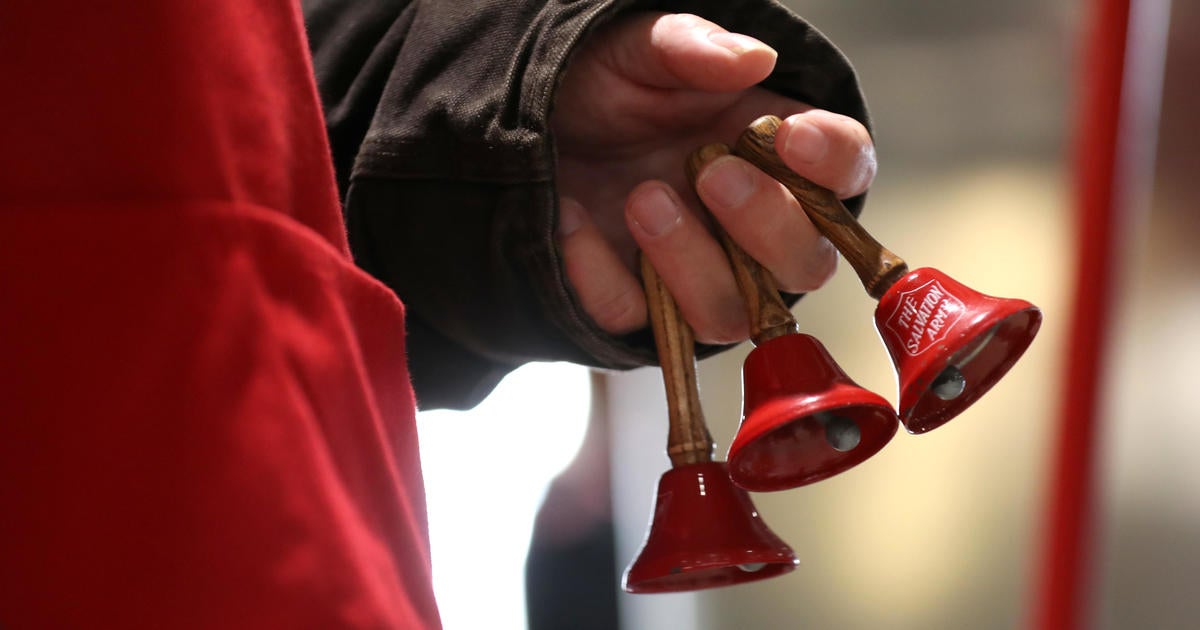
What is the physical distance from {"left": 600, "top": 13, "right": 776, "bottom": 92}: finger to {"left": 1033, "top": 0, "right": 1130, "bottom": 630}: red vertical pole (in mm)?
473

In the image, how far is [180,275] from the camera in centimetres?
19

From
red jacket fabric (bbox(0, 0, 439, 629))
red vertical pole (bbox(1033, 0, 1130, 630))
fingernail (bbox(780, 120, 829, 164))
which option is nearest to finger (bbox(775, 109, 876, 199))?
fingernail (bbox(780, 120, 829, 164))

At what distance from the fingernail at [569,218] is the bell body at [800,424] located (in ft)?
0.41

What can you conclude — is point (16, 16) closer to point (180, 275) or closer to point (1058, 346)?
point (180, 275)

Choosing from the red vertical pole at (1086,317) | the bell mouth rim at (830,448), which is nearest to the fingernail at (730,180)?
the bell mouth rim at (830,448)

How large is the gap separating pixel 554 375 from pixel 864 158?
0.75 meters

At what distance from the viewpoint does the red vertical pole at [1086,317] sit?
69 centimetres

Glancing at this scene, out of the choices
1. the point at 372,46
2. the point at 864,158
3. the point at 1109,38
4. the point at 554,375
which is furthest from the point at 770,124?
the point at 554,375

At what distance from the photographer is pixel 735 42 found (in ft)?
1.12

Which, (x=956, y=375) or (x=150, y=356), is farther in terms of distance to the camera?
(x=956, y=375)

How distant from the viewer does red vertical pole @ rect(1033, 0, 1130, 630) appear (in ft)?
2.27

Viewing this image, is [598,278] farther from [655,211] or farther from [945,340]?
[945,340]

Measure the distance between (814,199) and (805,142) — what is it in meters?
0.03

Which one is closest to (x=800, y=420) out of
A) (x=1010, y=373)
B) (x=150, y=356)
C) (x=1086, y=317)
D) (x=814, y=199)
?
(x=814, y=199)
